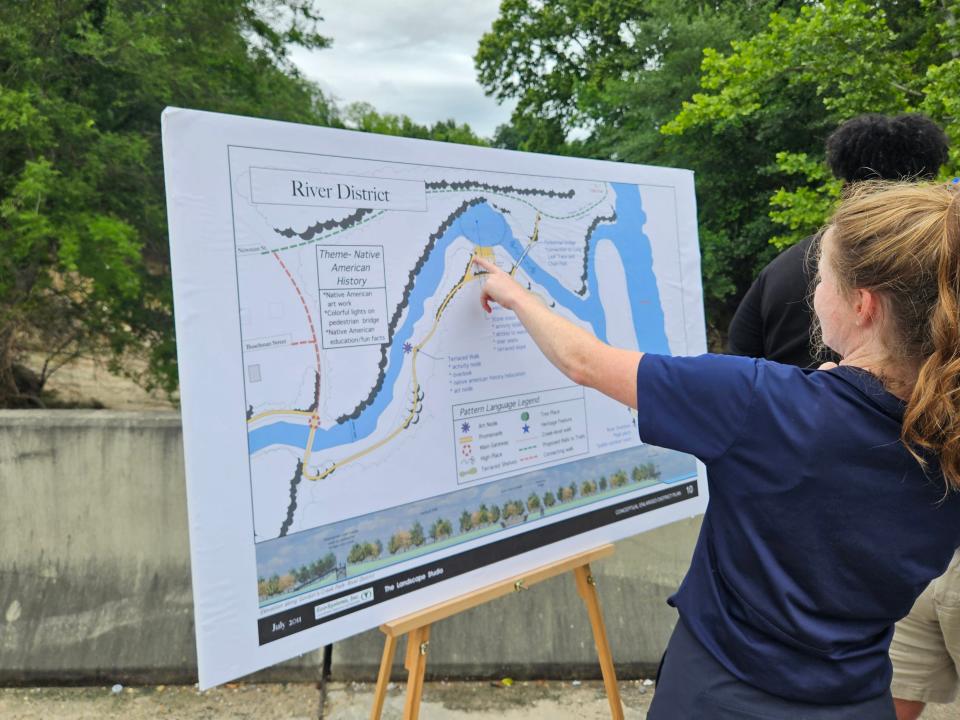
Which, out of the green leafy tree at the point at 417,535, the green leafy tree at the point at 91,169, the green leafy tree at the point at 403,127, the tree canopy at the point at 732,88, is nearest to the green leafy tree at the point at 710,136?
the tree canopy at the point at 732,88

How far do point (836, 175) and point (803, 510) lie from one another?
1552 mm

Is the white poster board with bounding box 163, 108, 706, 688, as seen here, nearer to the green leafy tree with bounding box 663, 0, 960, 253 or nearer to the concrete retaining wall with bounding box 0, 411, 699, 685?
the concrete retaining wall with bounding box 0, 411, 699, 685

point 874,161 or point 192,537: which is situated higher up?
point 874,161

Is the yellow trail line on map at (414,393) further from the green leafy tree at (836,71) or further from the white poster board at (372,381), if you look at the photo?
the green leafy tree at (836,71)

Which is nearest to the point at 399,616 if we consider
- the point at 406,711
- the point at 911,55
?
the point at 406,711

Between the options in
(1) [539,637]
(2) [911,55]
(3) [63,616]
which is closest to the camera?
(3) [63,616]

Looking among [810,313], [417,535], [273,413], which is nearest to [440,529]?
[417,535]

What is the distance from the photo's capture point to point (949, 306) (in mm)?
1122

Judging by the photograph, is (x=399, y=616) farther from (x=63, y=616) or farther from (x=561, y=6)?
(x=561, y=6)

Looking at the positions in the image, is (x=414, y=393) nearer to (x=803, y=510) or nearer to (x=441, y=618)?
(x=441, y=618)

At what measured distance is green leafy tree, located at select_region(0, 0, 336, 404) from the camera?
15.5 ft

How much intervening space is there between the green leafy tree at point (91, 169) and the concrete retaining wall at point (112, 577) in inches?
82.9

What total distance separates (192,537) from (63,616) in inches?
73.3

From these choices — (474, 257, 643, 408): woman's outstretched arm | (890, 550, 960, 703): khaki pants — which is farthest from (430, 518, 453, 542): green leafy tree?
(890, 550, 960, 703): khaki pants
